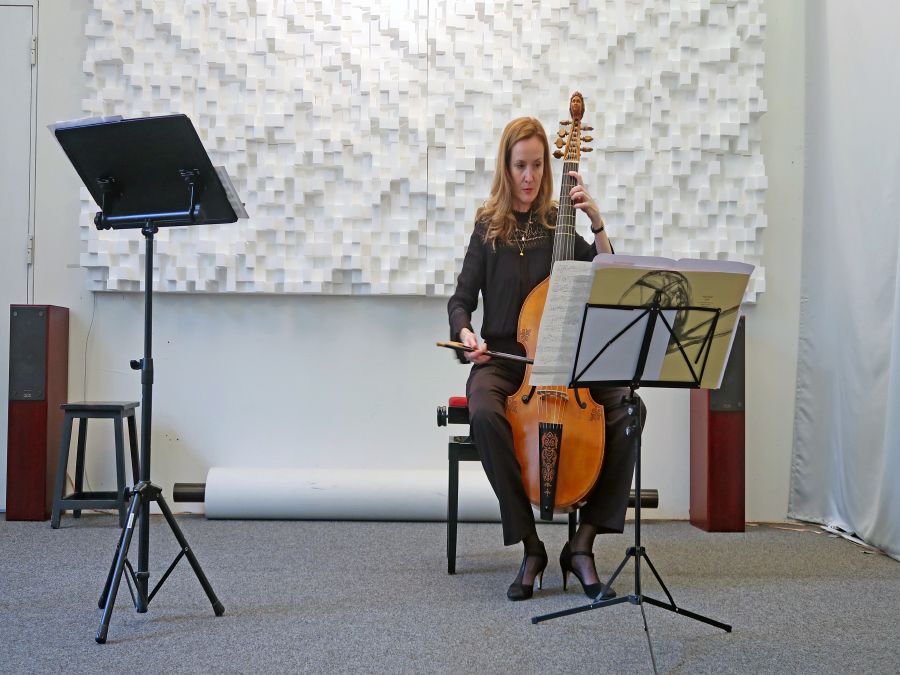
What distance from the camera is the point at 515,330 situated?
114 inches

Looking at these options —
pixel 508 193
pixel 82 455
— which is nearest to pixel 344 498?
pixel 82 455

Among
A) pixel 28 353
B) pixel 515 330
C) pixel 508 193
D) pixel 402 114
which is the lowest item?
pixel 28 353

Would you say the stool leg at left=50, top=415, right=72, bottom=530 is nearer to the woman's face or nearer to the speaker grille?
the speaker grille

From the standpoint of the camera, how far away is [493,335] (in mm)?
2922

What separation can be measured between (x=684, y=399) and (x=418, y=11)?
2074 millimetres

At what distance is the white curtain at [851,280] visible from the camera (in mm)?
3225

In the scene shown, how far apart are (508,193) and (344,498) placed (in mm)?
1463

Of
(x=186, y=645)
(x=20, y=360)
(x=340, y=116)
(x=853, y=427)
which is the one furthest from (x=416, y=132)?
(x=186, y=645)

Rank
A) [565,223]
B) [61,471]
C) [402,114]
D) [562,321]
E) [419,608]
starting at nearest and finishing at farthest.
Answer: [562,321]
[419,608]
[565,223]
[61,471]
[402,114]

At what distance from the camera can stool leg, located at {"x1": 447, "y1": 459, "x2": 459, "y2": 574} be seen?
2814 millimetres

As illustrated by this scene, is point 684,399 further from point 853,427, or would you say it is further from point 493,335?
point 493,335

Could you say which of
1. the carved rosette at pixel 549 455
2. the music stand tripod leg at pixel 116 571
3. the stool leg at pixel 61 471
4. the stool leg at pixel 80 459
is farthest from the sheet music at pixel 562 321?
the stool leg at pixel 80 459

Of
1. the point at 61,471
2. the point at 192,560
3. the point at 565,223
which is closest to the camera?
the point at 192,560

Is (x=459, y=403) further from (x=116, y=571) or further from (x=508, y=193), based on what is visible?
(x=116, y=571)
